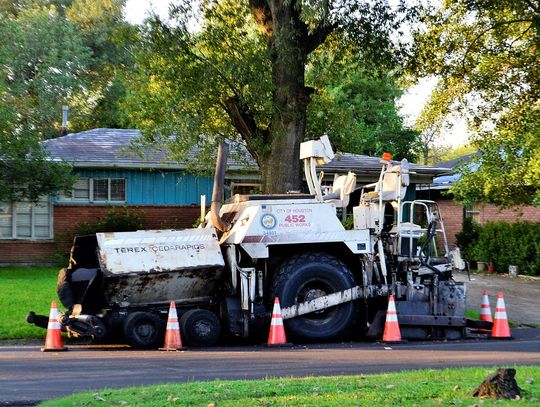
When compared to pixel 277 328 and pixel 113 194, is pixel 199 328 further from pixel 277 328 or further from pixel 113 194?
pixel 113 194

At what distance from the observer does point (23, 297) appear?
62.9ft

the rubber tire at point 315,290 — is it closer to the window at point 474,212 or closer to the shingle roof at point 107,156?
the shingle roof at point 107,156

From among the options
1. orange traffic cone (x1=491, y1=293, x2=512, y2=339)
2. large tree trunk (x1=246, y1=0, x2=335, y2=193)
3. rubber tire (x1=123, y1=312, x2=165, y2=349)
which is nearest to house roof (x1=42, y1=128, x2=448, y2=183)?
large tree trunk (x1=246, y1=0, x2=335, y2=193)

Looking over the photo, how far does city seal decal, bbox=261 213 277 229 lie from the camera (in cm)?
1480

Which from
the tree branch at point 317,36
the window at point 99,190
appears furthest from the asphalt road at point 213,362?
the window at point 99,190

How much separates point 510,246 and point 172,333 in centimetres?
1863

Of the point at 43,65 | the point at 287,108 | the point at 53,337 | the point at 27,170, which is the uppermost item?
the point at 43,65

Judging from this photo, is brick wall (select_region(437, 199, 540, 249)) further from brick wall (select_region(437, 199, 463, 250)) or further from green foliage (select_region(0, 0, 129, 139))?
green foliage (select_region(0, 0, 129, 139))

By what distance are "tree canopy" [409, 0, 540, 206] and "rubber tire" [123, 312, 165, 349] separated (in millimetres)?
11185

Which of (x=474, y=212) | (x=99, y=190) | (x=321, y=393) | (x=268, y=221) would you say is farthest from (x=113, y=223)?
(x=321, y=393)

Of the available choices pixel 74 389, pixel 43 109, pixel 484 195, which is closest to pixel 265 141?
pixel 484 195

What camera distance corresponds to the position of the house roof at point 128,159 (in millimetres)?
28469

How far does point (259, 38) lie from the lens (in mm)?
21656

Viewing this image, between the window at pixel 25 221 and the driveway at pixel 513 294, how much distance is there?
1258cm
